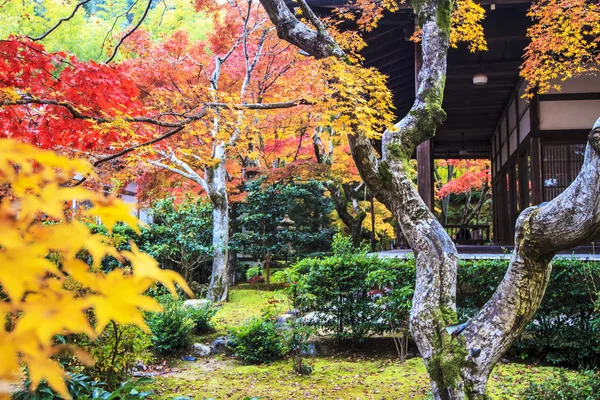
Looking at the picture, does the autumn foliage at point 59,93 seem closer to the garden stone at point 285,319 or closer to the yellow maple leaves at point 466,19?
the garden stone at point 285,319

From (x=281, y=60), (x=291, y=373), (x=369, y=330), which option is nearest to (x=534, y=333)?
(x=369, y=330)

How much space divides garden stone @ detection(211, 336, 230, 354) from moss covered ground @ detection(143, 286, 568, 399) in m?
0.24

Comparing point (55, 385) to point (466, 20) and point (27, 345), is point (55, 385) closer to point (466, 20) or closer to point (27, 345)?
point (27, 345)

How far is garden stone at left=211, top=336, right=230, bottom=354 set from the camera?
7645mm

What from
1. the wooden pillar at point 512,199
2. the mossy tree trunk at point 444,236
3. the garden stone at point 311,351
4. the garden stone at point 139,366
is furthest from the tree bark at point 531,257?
the wooden pillar at point 512,199

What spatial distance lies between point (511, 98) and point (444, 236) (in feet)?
26.7

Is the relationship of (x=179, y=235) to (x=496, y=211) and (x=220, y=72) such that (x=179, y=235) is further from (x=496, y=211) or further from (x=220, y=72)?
(x=496, y=211)

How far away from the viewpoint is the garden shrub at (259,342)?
22.6 ft

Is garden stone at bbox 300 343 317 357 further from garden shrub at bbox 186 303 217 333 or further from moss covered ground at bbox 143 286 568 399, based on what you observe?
garden shrub at bbox 186 303 217 333

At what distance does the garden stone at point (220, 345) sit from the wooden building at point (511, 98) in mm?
4104

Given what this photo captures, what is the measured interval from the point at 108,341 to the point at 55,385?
15.3ft

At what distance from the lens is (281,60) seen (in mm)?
12844

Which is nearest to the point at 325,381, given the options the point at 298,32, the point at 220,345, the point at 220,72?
the point at 220,345

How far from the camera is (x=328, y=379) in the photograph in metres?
5.92
